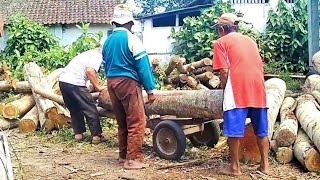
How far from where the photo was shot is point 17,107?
970 cm

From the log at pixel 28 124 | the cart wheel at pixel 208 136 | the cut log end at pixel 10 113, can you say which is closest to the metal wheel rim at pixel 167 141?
the cart wheel at pixel 208 136

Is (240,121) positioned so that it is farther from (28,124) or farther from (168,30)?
(168,30)

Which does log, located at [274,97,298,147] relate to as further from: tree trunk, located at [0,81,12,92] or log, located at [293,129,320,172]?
tree trunk, located at [0,81,12,92]

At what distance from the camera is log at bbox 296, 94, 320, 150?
6062 millimetres

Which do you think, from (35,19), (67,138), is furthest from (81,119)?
(35,19)

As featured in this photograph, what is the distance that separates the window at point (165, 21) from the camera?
73.2 ft

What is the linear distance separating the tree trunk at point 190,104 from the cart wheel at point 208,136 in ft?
2.00

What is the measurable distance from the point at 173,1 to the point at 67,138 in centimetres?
3879

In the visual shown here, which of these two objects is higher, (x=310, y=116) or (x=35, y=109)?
(x=310, y=116)

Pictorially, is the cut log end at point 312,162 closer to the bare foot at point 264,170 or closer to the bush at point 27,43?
the bare foot at point 264,170

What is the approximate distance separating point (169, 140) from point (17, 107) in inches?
170

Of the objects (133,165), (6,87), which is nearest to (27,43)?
(6,87)

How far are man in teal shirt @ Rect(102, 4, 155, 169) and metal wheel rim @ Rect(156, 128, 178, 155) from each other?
0.54 meters

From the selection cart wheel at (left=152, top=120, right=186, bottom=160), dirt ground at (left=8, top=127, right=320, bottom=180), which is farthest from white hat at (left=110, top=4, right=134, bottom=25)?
dirt ground at (left=8, top=127, right=320, bottom=180)
